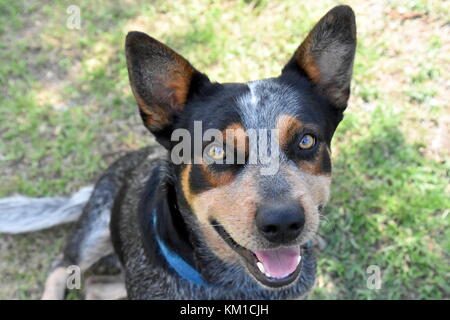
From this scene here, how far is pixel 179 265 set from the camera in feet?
10.4

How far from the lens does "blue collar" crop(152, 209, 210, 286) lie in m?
3.17

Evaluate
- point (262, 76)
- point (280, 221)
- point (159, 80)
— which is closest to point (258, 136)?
point (280, 221)

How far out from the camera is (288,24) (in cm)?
595

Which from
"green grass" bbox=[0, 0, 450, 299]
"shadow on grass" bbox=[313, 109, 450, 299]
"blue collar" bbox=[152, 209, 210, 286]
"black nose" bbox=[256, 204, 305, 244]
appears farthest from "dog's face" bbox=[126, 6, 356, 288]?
"green grass" bbox=[0, 0, 450, 299]

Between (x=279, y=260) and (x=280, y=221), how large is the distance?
50cm

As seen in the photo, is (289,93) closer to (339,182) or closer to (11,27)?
(339,182)

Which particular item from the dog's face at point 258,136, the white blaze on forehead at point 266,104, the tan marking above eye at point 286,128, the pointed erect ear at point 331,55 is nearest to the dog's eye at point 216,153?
the dog's face at point 258,136

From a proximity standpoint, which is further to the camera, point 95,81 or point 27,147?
point 95,81

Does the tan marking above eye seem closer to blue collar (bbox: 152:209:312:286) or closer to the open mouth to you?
the open mouth

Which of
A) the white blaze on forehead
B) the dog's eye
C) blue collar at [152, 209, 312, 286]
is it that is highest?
the white blaze on forehead

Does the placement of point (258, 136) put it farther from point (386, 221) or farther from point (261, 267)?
point (386, 221)

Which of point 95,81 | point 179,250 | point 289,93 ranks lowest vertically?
point 179,250

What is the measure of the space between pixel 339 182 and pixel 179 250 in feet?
7.42

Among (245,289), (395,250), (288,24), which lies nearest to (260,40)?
(288,24)
